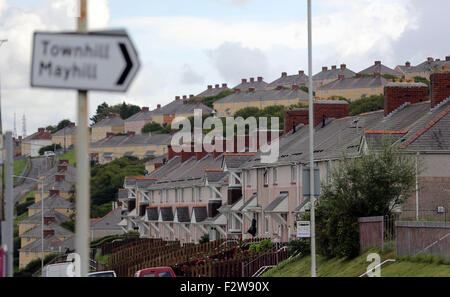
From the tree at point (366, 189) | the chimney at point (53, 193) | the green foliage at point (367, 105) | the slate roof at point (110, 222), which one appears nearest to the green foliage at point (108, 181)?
the chimney at point (53, 193)

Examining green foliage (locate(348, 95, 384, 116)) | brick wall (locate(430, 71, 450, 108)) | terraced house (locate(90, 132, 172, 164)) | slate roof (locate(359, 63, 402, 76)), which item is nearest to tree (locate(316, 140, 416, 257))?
brick wall (locate(430, 71, 450, 108))

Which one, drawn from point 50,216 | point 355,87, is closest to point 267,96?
point 355,87

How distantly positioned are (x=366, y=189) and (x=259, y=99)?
146 m

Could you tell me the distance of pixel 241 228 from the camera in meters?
64.6

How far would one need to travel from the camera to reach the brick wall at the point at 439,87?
147ft

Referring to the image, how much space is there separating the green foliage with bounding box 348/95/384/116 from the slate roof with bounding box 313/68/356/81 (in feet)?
153

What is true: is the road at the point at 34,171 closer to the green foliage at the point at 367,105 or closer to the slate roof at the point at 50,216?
the slate roof at the point at 50,216

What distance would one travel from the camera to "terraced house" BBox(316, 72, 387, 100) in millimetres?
163663

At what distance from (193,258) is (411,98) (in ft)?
49.3

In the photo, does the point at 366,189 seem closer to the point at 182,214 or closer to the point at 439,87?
the point at 439,87

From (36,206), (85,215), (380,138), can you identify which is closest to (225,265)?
(380,138)

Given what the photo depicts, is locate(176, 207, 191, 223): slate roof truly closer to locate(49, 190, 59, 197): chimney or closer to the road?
locate(49, 190, 59, 197): chimney

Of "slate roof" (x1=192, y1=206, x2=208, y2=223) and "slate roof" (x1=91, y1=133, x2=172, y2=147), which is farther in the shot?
"slate roof" (x1=91, y1=133, x2=172, y2=147)

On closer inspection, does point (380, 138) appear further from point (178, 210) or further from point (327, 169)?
point (178, 210)
